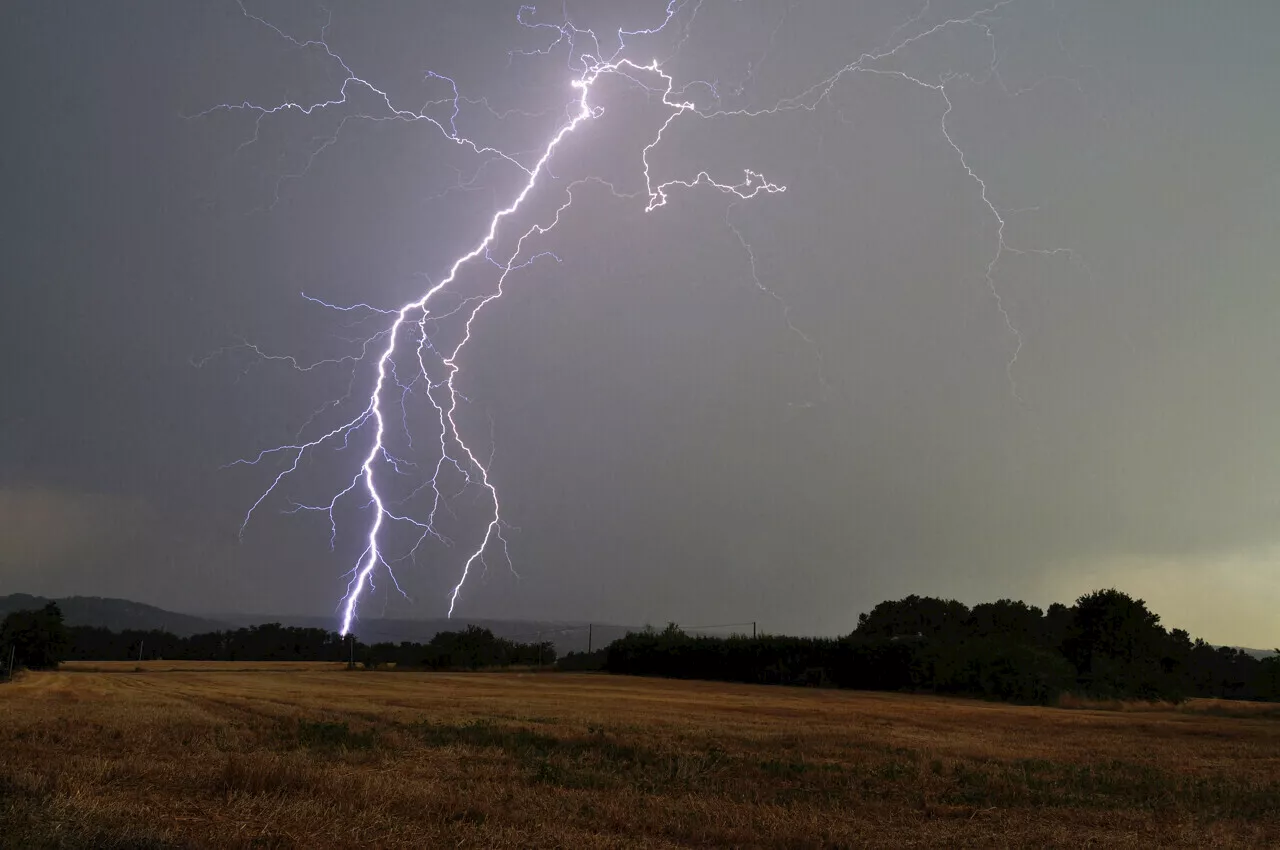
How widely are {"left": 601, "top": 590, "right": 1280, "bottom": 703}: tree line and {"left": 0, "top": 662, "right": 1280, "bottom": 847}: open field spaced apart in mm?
19498

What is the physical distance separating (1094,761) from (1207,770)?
1.25m

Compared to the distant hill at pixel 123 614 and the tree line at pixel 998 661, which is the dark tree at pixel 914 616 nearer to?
the tree line at pixel 998 661

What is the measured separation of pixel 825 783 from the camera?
8570mm

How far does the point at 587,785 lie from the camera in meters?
8.00

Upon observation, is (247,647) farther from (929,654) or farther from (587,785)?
(587,785)

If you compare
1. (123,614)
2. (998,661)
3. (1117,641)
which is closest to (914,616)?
(1117,641)

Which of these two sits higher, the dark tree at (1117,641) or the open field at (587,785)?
the dark tree at (1117,641)

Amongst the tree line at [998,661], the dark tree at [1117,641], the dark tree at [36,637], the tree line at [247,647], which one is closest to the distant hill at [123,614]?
the tree line at [247,647]

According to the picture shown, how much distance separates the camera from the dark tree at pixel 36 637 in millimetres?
45281

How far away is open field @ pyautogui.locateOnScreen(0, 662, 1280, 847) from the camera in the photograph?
5.81m

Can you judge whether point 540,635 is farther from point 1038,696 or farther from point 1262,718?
point 1262,718

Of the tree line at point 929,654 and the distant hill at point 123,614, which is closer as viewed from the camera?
the tree line at point 929,654

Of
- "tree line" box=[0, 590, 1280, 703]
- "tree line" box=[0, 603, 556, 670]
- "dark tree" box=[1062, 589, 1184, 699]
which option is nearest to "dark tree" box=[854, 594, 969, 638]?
"tree line" box=[0, 590, 1280, 703]

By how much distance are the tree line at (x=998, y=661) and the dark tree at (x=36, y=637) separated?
27.8 m
